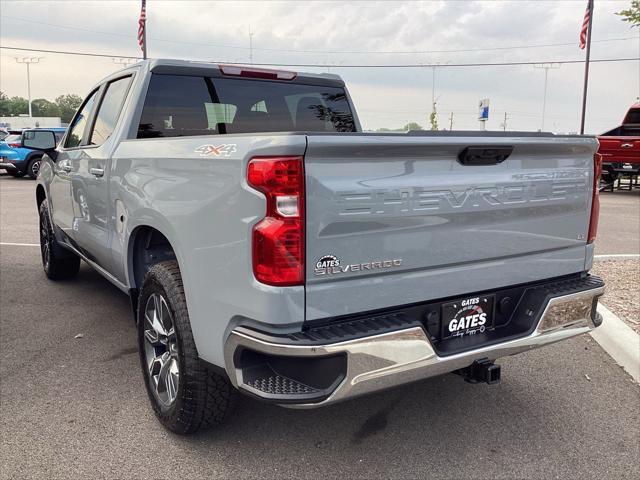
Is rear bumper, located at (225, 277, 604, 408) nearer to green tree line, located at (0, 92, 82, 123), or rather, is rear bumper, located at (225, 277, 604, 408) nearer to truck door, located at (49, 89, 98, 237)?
truck door, located at (49, 89, 98, 237)

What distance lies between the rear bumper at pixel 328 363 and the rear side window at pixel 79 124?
10.9 feet

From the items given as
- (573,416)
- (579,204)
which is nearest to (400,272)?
(579,204)

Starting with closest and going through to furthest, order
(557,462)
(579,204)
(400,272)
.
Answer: (400,272), (557,462), (579,204)

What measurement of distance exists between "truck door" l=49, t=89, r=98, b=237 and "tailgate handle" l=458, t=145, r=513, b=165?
3.16 meters

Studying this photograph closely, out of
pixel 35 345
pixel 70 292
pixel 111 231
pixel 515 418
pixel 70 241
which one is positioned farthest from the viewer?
pixel 70 292

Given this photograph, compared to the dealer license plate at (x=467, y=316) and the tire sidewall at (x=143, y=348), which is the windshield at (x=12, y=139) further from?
the dealer license plate at (x=467, y=316)

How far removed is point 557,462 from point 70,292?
4709mm

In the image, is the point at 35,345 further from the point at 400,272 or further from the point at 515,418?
the point at 515,418

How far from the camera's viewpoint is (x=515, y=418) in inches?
130

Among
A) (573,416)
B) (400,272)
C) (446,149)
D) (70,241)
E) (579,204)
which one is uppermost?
(446,149)

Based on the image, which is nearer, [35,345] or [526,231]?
[526,231]

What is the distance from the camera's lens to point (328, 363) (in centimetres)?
224

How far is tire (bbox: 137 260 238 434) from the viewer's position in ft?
8.98

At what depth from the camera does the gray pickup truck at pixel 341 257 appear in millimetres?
2206
